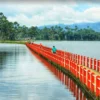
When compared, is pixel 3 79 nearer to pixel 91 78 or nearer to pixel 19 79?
pixel 19 79

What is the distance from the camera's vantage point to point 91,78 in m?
20.2

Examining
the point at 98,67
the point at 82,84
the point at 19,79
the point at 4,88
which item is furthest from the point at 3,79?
the point at 98,67

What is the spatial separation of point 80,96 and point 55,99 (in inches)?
61.0

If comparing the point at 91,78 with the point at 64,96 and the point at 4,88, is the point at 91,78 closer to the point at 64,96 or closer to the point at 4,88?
the point at 64,96

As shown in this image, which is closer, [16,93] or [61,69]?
[16,93]

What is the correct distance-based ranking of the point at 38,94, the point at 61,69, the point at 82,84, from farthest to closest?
the point at 61,69 < the point at 82,84 < the point at 38,94

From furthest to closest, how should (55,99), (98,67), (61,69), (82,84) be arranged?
1. (61,69)
2. (98,67)
3. (82,84)
4. (55,99)

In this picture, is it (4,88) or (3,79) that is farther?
(3,79)

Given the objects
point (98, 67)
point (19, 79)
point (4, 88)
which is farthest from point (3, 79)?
point (98, 67)

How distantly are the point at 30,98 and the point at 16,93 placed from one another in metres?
2.31

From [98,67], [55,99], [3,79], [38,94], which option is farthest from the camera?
[98,67]

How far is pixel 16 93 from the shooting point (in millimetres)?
21828

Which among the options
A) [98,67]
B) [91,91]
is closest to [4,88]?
[91,91]

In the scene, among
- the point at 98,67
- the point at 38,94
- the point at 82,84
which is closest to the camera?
the point at 38,94
